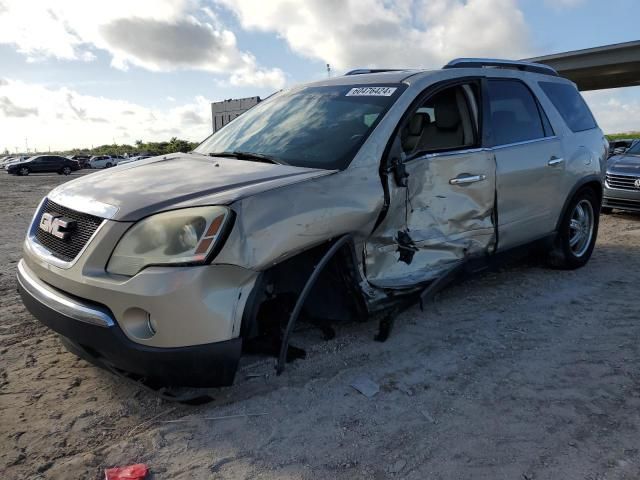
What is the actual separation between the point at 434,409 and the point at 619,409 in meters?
0.95

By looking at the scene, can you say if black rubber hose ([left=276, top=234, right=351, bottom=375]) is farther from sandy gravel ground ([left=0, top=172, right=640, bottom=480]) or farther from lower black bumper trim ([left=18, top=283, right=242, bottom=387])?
lower black bumper trim ([left=18, top=283, right=242, bottom=387])

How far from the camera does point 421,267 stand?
3.68 m

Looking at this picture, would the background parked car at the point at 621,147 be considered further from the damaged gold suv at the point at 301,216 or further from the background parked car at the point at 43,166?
the background parked car at the point at 43,166

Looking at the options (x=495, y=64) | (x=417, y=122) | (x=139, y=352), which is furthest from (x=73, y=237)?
(x=495, y=64)

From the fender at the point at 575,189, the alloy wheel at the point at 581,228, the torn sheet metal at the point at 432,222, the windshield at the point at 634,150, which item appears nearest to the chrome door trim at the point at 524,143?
the torn sheet metal at the point at 432,222

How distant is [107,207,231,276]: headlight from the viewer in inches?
96.2

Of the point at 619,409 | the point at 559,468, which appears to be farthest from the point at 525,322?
the point at 559,468

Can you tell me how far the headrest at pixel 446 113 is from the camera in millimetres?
3998

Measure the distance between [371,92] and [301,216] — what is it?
1.43m

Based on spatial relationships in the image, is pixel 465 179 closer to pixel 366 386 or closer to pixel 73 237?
pixel 366 386

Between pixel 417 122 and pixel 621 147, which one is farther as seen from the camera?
pixel 621 147

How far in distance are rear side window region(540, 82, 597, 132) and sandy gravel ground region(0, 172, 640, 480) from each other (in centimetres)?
215

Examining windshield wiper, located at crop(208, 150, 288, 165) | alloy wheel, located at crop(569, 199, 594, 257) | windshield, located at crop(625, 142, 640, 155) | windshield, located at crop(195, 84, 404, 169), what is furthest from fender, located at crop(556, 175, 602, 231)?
windshield, located at crop(625, 142, 640, 155)

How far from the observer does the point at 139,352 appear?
239 centimetres
